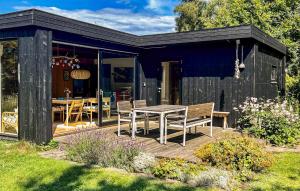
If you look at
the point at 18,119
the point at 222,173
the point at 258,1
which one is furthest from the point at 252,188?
the point at 258,1

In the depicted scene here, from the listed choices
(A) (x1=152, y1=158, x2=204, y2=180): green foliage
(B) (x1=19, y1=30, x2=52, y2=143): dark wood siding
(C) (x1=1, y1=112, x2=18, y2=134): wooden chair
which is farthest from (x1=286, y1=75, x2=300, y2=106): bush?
(C) (x1=1, y1=112, x2=18, y2=134): wooden chair

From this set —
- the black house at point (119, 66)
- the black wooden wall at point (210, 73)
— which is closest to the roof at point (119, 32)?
the black house at point (119, 66)

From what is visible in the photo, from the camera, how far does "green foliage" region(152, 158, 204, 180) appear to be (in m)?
4.99

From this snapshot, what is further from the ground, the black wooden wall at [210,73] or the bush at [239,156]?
the black wooden wall at [210,73]

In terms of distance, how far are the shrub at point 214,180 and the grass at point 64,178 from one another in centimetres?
19

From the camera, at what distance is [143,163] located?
5344 mm

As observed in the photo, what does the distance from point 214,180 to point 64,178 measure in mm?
2323

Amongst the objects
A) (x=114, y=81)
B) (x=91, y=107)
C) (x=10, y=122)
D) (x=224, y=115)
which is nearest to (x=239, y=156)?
(x=224, y=115)

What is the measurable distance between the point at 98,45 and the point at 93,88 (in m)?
5.67

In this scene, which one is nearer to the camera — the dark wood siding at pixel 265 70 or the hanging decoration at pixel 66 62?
the dark wood siding at pixel 265 70

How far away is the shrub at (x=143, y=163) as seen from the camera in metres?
5.34

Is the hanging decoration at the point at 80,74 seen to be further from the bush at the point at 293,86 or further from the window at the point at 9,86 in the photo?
the bush at the point at 293,86

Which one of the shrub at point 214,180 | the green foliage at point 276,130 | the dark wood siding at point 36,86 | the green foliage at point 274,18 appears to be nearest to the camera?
the shrub at point 214,180

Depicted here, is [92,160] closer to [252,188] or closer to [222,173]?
[222,173]
